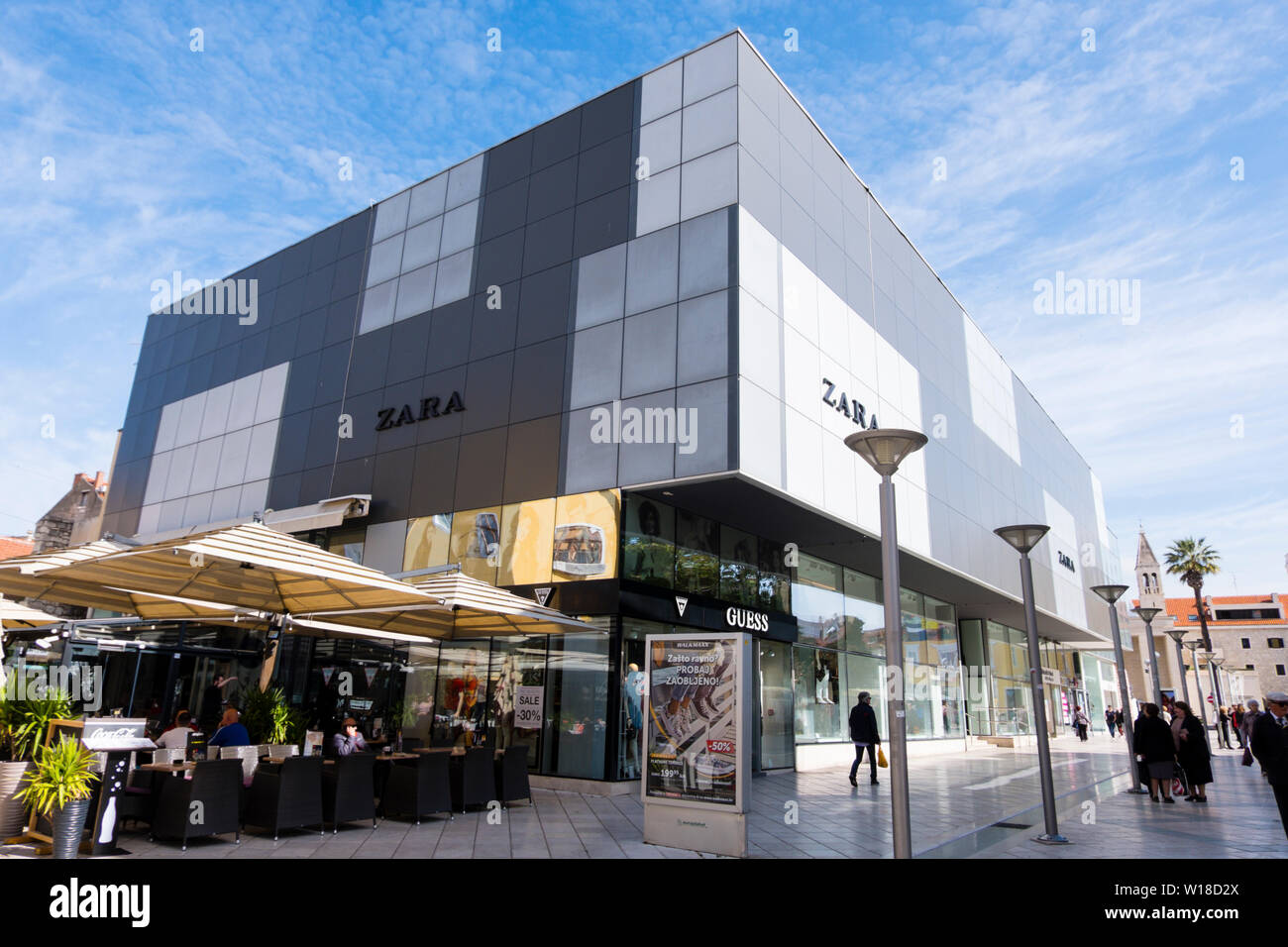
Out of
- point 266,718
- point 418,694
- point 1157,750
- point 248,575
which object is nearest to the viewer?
point 248,575

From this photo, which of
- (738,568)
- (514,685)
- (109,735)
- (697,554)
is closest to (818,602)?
(738,568)

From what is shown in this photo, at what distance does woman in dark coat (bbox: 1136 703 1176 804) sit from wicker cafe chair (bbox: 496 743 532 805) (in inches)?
434

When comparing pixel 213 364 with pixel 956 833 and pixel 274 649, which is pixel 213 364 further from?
pixel 956 833

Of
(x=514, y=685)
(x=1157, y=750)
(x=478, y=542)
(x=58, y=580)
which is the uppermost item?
(x=478, y=542)

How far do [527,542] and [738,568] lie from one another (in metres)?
5.07

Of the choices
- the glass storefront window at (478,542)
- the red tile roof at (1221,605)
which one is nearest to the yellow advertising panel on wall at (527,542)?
the glass storefront window at (478,542)

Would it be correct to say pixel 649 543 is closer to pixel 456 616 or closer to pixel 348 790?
pixel 456 616

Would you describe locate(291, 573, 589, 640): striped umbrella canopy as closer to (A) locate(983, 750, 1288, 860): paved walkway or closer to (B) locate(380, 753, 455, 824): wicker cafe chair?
(B) locate(380, 753, 455, 824): wicker cafe chair

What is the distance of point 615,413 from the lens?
15.8 meters

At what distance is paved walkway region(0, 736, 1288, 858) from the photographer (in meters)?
8.50

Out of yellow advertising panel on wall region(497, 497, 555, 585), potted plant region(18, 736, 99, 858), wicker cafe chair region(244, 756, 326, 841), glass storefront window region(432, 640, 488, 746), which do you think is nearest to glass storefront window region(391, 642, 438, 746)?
glass storefront window region(432, 640, 488, 746)

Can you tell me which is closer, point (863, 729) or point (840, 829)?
point (840, 829)

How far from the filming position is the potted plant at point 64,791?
6.84 metres

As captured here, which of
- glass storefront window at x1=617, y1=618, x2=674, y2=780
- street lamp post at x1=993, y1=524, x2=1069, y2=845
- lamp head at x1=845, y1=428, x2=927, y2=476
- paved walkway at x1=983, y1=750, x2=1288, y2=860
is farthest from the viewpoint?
glass storefront window at x1=617, y1=618, x2=674, y2=780
